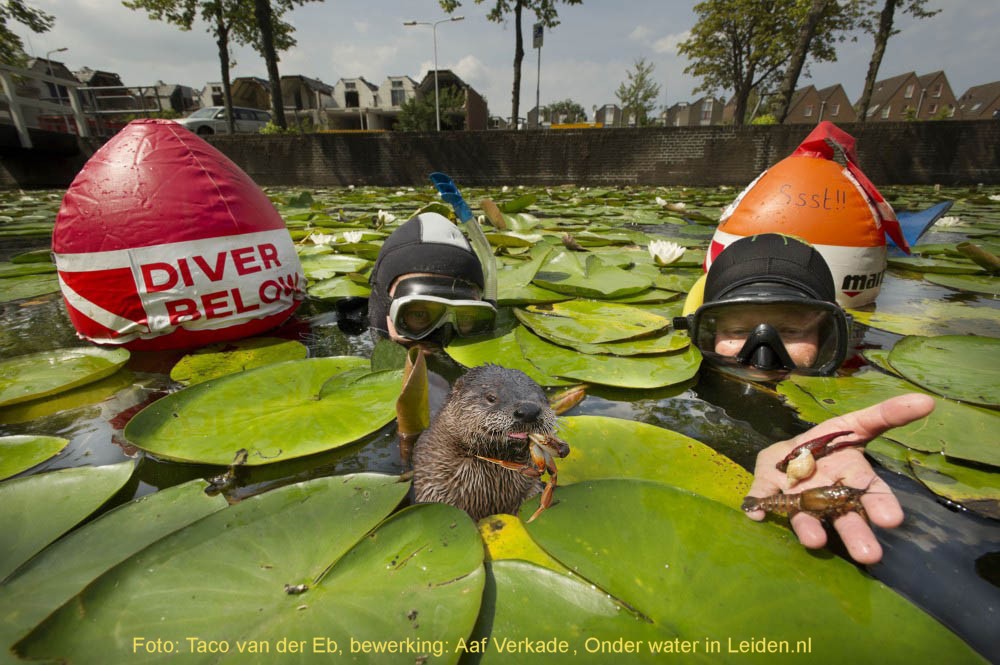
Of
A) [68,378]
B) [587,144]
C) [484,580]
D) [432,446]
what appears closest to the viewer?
[484,580]

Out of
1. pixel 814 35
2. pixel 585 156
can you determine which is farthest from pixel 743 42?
pixel 585 156

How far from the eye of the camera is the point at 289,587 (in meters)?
0.73

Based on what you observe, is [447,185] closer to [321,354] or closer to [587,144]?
[321,354]

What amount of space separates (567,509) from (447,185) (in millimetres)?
1476

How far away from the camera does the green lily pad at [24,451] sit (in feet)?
3.59

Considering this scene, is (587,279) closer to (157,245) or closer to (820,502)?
(820,502)

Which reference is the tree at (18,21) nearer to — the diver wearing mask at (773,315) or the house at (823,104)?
the diver wearing mask at (773,315)

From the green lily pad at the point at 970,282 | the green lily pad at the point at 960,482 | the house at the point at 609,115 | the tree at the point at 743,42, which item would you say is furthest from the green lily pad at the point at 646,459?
the house at the point at 609,115

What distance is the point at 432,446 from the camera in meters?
1.07

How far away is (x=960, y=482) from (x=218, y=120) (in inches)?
1008

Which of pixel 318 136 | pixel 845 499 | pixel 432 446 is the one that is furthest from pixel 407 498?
pixel 318 136

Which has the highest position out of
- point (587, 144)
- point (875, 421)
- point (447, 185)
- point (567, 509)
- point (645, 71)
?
point (645, 71)

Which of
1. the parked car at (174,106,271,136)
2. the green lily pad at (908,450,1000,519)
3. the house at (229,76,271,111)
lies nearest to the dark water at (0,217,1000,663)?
the green lily pad at (908,450,1000,519)

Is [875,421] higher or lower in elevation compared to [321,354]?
higher
